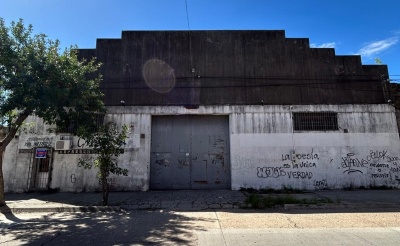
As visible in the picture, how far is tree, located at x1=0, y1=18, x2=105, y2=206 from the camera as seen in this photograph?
861 centimetres

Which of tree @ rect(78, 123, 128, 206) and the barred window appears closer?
tree @ rect(78, 123, 128, 206)

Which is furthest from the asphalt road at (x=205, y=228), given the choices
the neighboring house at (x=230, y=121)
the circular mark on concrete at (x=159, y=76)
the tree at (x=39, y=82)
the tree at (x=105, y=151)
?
the circular mark on concrete at (x=159, y=76)

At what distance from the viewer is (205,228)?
6363mm

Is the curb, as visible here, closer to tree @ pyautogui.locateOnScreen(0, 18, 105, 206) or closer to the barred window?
tree @ pyautogui.locateOnScreen(0, 18, 105, 206)

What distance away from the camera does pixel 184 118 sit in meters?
13.5

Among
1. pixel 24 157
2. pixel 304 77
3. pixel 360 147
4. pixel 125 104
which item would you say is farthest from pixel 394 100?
pixel 24 157

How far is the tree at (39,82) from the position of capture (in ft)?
28.2

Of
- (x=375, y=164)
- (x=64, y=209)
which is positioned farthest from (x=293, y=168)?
(x=64, y=209)

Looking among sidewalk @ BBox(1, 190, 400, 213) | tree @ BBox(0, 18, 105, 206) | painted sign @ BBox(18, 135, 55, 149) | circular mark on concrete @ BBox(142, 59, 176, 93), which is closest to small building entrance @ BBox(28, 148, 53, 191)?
painted sign @ BBox(18, 135, 55, 149)

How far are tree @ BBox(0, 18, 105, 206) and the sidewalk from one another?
4.96 ft

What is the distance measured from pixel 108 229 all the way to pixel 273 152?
28.6 feet

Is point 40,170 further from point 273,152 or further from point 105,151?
point 273,152

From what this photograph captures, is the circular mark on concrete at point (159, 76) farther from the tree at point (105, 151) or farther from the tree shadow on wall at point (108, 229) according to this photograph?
Result: the tree shadow on wall at point (108, 229)

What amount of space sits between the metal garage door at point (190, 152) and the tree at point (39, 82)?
3950 millimetres
